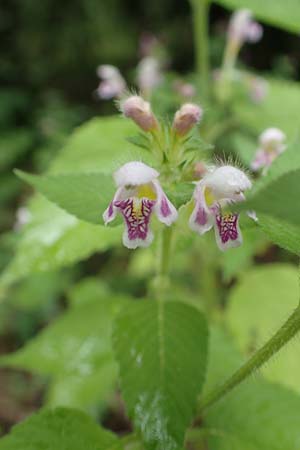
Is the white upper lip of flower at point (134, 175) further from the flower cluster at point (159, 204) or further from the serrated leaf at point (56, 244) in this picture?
the serrated leaf at point (56, 244)

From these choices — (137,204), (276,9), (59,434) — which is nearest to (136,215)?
(137,204)

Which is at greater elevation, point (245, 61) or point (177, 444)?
point (177, 444)

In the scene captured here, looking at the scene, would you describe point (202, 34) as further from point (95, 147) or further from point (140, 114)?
point (140, 114)

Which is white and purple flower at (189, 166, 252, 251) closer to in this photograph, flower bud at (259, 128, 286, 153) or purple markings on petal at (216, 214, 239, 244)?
purple markings on petal at (216, 214, 239, 244)

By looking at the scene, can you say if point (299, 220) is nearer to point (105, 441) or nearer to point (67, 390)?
point (105, 441)

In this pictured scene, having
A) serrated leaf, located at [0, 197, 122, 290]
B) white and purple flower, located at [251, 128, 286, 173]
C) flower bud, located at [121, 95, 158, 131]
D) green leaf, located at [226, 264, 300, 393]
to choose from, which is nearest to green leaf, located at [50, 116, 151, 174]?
serrated leaf, located at [0, 197, 122, 290]

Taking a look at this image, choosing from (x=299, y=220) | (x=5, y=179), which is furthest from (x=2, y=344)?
(x=299, y=220)
